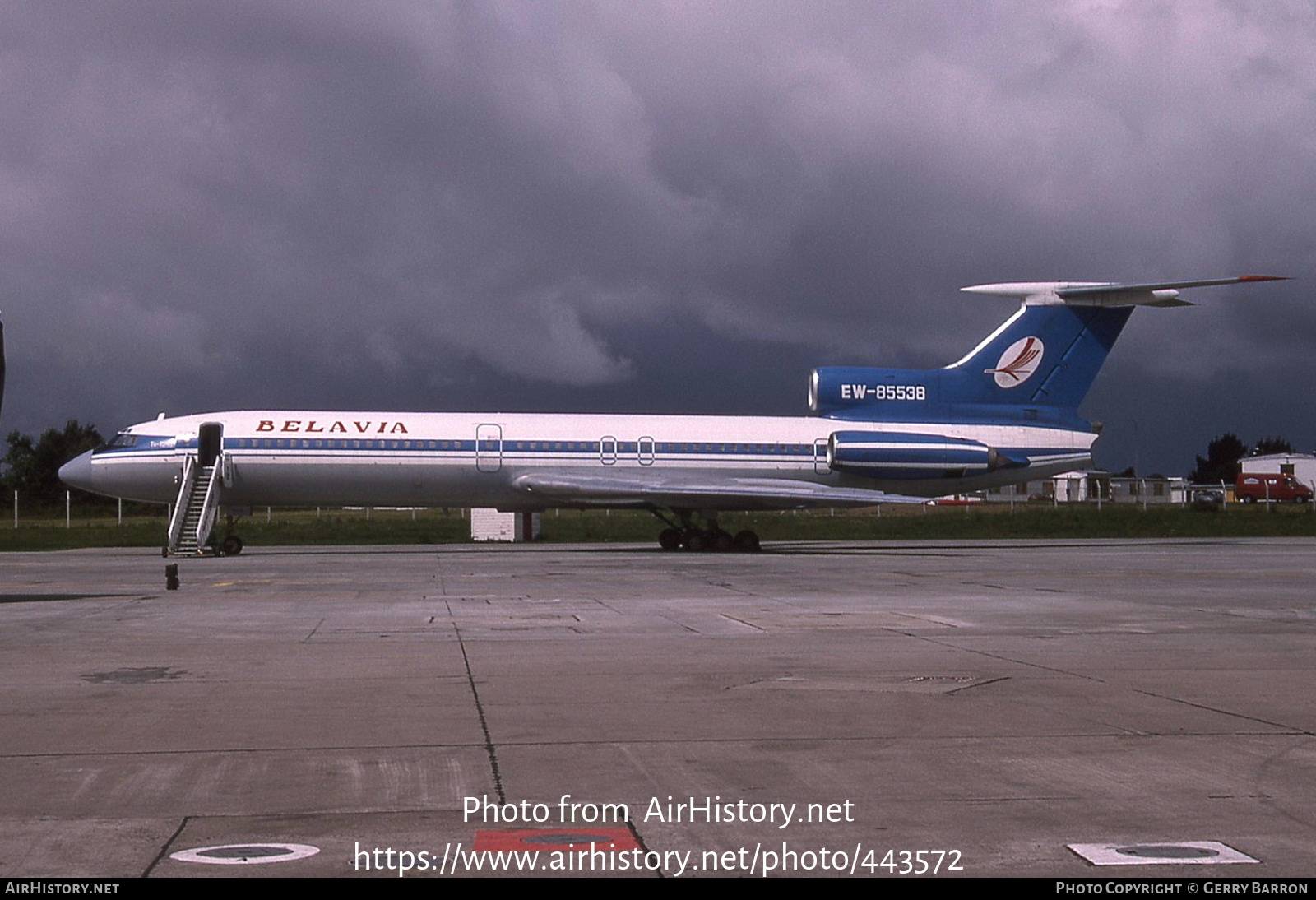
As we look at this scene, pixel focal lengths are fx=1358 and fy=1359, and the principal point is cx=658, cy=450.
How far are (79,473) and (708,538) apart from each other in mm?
16893

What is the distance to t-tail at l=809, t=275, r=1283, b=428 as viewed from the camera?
38375 millimetres

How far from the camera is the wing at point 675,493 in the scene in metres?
34.8

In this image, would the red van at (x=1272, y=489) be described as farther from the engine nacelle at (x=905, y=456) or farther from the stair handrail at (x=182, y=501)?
the stair handrail at (x=182, y=501)

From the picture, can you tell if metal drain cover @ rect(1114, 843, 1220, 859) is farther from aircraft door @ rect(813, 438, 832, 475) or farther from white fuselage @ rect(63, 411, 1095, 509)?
aircraft door @ rect(813, 438, 832, 475)

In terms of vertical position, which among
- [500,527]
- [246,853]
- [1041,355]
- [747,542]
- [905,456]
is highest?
[1041,355]

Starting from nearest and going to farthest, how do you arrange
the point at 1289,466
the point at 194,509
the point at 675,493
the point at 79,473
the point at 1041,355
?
the point at 675,493, the point at 194,509, the point at 79,473, the point at 1041,355, the point at 1289,466

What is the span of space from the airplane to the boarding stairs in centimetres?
5

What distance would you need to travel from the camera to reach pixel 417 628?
15.7 meters

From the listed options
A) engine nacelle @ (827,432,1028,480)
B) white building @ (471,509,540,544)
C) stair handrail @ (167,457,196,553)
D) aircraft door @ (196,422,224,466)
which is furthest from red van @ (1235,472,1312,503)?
stair handrail @ (167,457,196,553)

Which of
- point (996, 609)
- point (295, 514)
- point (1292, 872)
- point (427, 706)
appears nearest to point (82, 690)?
point (427, 706)

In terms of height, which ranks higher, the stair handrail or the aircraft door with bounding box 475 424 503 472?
the aircraft door with bounding box 475 424 503 472

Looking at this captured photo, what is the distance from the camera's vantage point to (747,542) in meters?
36.2

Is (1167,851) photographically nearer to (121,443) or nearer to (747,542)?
(747,542)

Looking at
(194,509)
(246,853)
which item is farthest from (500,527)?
(246,853)
